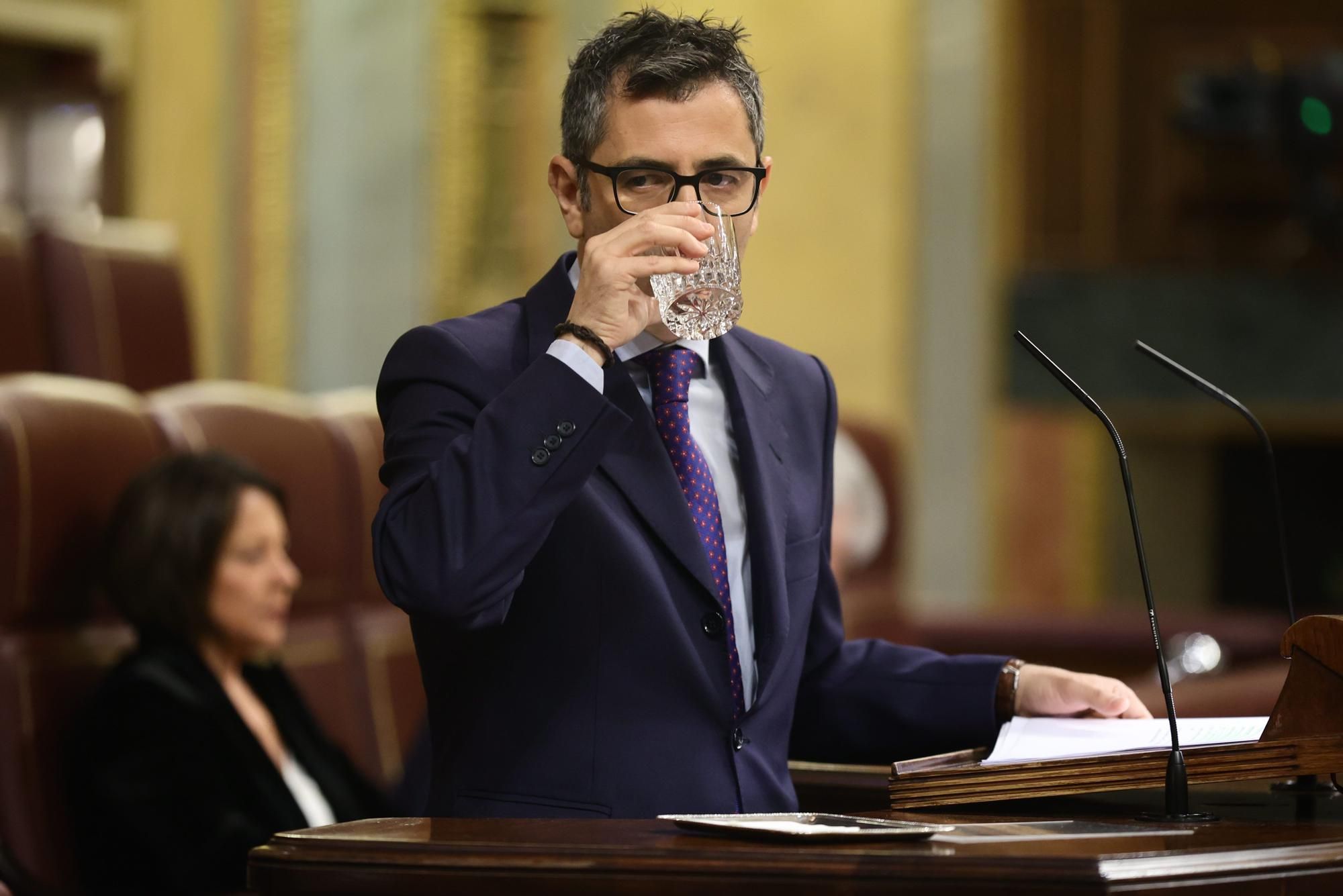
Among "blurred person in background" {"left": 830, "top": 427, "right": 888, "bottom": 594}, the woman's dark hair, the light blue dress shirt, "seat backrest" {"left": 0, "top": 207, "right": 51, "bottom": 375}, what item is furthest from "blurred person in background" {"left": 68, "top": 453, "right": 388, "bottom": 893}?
"blurred person in background" {"left": 830, "top": 427, "right": 888, "bottom": 594}

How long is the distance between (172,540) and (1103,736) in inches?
67.6

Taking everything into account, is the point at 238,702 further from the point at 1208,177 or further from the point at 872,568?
the point at 1208,177

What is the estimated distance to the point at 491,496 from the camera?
123 cm

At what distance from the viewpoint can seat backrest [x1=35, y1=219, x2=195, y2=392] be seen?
11.9 feet

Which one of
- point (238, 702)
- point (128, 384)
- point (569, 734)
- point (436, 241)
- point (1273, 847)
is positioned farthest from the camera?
point (436, 241)

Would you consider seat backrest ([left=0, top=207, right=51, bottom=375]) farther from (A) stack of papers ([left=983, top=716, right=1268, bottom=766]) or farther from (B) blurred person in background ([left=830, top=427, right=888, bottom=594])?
(A) stack of papers ([left=983, top=716, right=1268, bottom=766])

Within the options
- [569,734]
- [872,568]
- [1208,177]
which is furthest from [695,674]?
[1208,177]

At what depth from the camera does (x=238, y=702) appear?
2850 mm

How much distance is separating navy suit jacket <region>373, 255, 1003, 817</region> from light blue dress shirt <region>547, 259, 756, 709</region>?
0.01 metres

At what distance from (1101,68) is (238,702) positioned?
4.78 meters

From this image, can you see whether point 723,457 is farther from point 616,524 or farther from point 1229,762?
point 1229,762

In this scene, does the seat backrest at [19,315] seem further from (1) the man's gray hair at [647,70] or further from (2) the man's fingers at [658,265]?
(2) the man's fingers at [658,265]

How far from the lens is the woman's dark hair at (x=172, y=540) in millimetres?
2600

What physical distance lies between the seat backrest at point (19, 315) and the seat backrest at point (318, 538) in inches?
14.8
